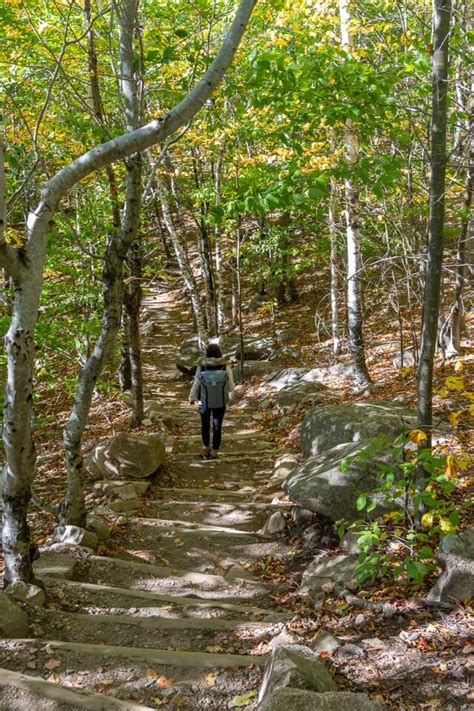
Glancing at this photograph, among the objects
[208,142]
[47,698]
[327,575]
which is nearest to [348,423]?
[327,575]

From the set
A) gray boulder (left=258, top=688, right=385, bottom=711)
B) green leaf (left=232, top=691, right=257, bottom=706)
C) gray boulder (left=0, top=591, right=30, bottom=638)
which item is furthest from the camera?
gray boulder (left=0, top=591, right=30, bottom=638)

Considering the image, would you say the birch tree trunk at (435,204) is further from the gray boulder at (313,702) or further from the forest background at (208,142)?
the gray boulder at (313,702)

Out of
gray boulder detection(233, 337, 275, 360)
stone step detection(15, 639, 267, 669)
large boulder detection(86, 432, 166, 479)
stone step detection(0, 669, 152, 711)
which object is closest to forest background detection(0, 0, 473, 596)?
stone step detection(15, 639, 267, 669)

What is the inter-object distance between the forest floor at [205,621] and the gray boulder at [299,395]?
3.06 m

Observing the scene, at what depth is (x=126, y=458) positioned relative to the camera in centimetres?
798

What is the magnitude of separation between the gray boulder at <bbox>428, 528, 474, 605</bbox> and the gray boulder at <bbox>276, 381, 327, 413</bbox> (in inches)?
262

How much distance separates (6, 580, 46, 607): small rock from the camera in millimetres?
4248

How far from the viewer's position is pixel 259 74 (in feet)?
15.4

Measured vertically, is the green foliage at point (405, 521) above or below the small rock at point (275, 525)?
above

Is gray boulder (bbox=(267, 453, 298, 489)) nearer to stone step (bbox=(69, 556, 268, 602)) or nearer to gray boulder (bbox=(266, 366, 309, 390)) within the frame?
stone step (bbox=(69, 556, 268, 602))

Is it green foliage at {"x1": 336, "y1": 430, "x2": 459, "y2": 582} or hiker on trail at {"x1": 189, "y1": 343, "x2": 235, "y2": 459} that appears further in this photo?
hiker on trail at {"x1": 189, "y1": 343, "x2": 235, "y2": 459}

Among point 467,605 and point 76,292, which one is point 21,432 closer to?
point 467,605

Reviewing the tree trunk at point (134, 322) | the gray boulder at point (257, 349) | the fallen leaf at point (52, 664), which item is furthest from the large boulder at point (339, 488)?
the gray boulder at point (257, 349)

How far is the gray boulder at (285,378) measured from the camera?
1292 cm
